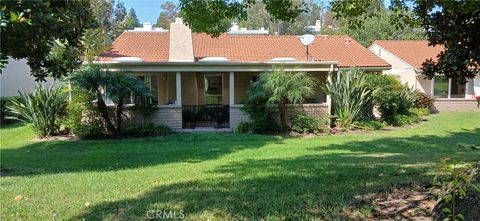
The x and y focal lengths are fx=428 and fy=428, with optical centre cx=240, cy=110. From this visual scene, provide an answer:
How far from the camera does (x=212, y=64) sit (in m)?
16.6

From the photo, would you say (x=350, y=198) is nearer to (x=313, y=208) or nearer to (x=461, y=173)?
(x=313, y=208)

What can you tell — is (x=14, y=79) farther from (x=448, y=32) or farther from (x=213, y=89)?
(x=448, y=32)

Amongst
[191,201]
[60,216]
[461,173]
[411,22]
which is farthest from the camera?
[411,22]

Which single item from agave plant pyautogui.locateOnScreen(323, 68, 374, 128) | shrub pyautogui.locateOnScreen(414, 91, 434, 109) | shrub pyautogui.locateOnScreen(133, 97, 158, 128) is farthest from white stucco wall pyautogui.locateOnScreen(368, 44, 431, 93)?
shrub pyautogui.locateOnScreen(133, 97, 158, 128)

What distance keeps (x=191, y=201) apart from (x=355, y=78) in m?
13.9

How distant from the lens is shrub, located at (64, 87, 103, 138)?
1546 centimetres

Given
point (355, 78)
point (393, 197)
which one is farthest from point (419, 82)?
point (393, 197)

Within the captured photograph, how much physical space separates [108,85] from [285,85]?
6.32 metres

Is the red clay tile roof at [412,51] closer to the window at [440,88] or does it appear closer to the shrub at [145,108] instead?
the window at [440,88]

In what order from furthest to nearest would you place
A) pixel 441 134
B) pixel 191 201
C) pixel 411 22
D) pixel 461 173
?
pixel 441 134 → pixel 411 22 → pixel 191 201 → pixel 461 173

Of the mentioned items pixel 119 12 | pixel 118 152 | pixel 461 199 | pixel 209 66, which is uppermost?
pixel 119 12

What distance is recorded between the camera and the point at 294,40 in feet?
80.0

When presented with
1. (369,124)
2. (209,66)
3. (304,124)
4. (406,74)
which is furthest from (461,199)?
(406,74)

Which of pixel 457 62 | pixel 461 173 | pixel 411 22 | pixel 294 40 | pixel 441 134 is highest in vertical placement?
pixel 294 40
